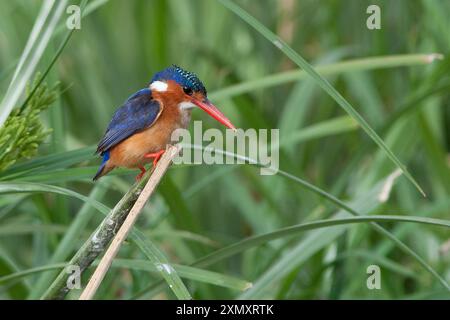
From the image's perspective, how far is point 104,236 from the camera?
1641 mm

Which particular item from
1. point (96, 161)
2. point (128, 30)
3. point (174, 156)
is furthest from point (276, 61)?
point (174, 156)

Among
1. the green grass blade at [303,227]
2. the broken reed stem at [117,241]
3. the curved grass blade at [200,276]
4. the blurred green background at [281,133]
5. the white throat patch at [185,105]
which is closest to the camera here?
the broken reed stem at [117,241]

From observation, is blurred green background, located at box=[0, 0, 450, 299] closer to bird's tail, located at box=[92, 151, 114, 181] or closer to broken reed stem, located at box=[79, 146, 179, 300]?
bird's tail, located at box=[92, 151, 114, 181]

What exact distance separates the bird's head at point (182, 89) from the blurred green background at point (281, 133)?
1.17ft

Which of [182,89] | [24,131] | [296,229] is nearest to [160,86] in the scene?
[182,89]

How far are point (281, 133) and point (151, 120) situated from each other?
4.70 feet

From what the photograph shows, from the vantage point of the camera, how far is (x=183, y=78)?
211 centimetres

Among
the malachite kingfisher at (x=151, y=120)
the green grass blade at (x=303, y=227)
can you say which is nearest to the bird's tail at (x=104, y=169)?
the malachite kingfisher at (x=151, y=120)

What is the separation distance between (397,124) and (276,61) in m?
0.86

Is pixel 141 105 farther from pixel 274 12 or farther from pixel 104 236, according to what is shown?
pixel 274 12

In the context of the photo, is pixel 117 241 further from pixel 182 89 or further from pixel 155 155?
pixel 182 89

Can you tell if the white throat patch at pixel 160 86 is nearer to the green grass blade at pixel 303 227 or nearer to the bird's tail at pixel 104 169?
the bird's tail at pixel 104 169

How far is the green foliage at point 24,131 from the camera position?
1771mm

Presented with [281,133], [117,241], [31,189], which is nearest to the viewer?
[117,241]
